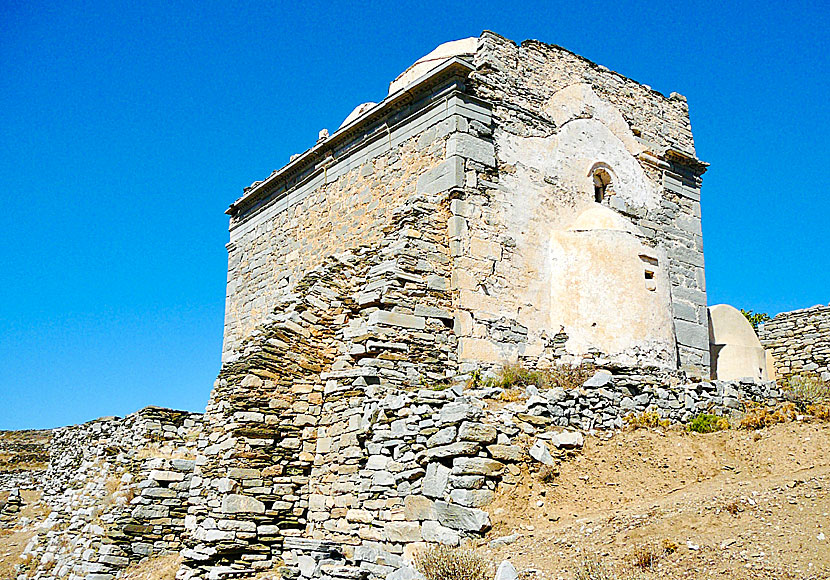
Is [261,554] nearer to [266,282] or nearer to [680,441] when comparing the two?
[680,441]

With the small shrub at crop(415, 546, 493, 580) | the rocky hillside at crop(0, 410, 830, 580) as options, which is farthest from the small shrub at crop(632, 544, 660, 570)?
the small shrub at crop(415, 546, 493, 580)

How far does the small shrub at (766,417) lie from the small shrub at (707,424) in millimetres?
195

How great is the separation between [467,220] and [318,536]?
5.25 meters

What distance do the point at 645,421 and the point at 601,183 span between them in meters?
6.78

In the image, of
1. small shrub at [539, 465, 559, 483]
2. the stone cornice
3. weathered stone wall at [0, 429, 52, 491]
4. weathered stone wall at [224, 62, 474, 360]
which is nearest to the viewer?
small shrub at [539, 465, 559, 483]

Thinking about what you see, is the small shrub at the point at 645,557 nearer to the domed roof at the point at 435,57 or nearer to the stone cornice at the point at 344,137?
the stone cornice at the point at 344,137

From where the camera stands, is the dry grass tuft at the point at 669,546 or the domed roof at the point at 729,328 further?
the domed roof at the point at 729,328

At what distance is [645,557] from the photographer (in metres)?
6.12

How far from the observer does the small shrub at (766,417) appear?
30.1ft

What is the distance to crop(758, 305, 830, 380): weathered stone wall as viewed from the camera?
16.7 meters

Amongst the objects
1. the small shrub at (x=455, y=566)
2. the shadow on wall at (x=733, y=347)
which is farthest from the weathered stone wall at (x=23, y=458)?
the shadow on wall at (x=733, y=347)

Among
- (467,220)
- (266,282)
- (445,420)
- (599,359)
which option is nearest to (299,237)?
(266,282)

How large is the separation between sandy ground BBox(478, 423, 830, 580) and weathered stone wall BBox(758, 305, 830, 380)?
28.6 ft

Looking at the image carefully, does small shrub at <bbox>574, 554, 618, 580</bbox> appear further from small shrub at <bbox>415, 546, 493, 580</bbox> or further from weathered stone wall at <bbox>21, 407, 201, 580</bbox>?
weathered stone wall at <bbox>21, 407, 201, 580</bbox>
